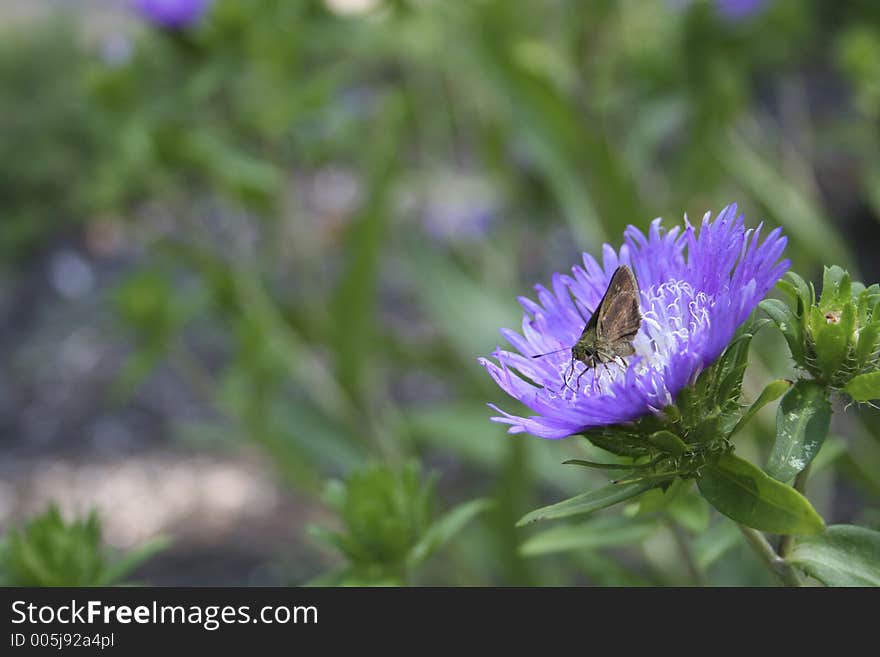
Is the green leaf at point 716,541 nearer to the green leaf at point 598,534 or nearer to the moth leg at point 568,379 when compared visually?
the green leaf at point 598,534

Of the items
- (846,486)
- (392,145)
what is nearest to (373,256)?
(392,145)

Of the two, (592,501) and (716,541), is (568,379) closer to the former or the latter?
(592,501)

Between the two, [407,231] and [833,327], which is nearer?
[833,327]

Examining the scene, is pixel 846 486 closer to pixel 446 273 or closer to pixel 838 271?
pixel 446 273

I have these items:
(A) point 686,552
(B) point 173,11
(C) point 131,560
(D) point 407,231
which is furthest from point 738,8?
(C) point 131,560

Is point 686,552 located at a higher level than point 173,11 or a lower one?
lower
